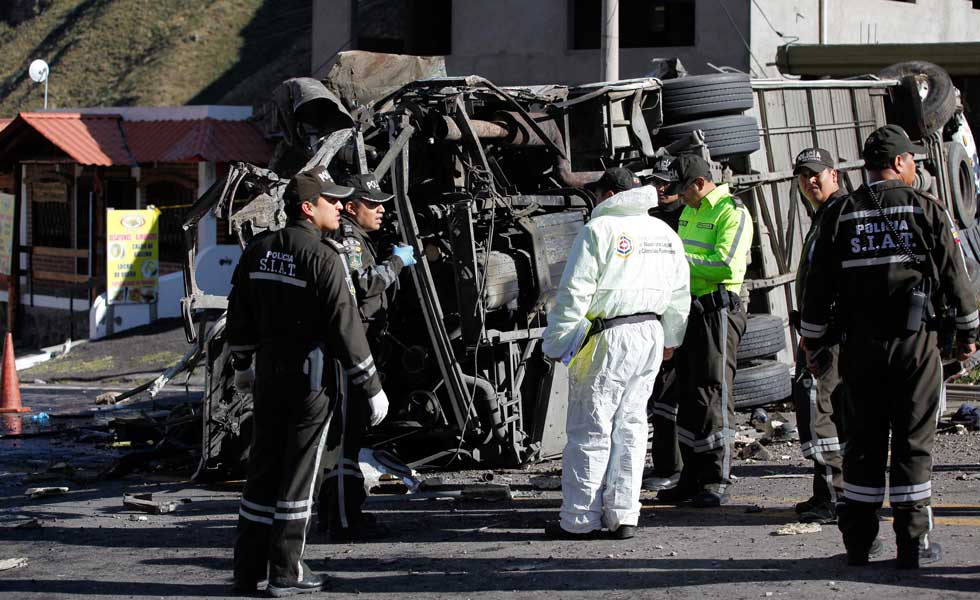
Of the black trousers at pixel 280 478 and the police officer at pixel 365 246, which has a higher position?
the police officer at pixel 365 246

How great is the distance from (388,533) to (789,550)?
215cm

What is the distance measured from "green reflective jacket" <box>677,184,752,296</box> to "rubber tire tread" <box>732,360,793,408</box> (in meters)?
2.65

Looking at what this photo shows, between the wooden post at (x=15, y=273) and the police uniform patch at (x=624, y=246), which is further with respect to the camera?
the wooden post at (x=15, y=273)

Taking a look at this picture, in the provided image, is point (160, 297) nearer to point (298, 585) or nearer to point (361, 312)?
point (361, 312)

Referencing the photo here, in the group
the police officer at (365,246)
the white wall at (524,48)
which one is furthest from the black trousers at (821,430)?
the white wall at (524,48)

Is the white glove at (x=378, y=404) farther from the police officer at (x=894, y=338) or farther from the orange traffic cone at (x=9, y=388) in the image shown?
the orange traffic cone at (x=9, y=388)

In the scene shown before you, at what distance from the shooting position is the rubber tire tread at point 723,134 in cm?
1020

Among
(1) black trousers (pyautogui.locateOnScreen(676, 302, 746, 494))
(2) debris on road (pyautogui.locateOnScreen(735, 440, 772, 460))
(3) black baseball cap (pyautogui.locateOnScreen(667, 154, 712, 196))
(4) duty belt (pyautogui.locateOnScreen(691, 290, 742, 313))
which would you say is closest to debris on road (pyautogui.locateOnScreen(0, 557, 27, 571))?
(1) black trousers (pyautogui.locateOnScreen(676, 302, 746, 494))

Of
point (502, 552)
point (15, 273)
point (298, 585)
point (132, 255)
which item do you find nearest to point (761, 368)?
point (502, 552)

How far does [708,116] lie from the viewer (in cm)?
1047

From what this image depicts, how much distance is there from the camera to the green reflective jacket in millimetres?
7496

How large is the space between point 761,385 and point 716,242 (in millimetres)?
3028

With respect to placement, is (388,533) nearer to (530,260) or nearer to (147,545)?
(147,545)

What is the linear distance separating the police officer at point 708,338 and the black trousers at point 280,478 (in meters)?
2.72
